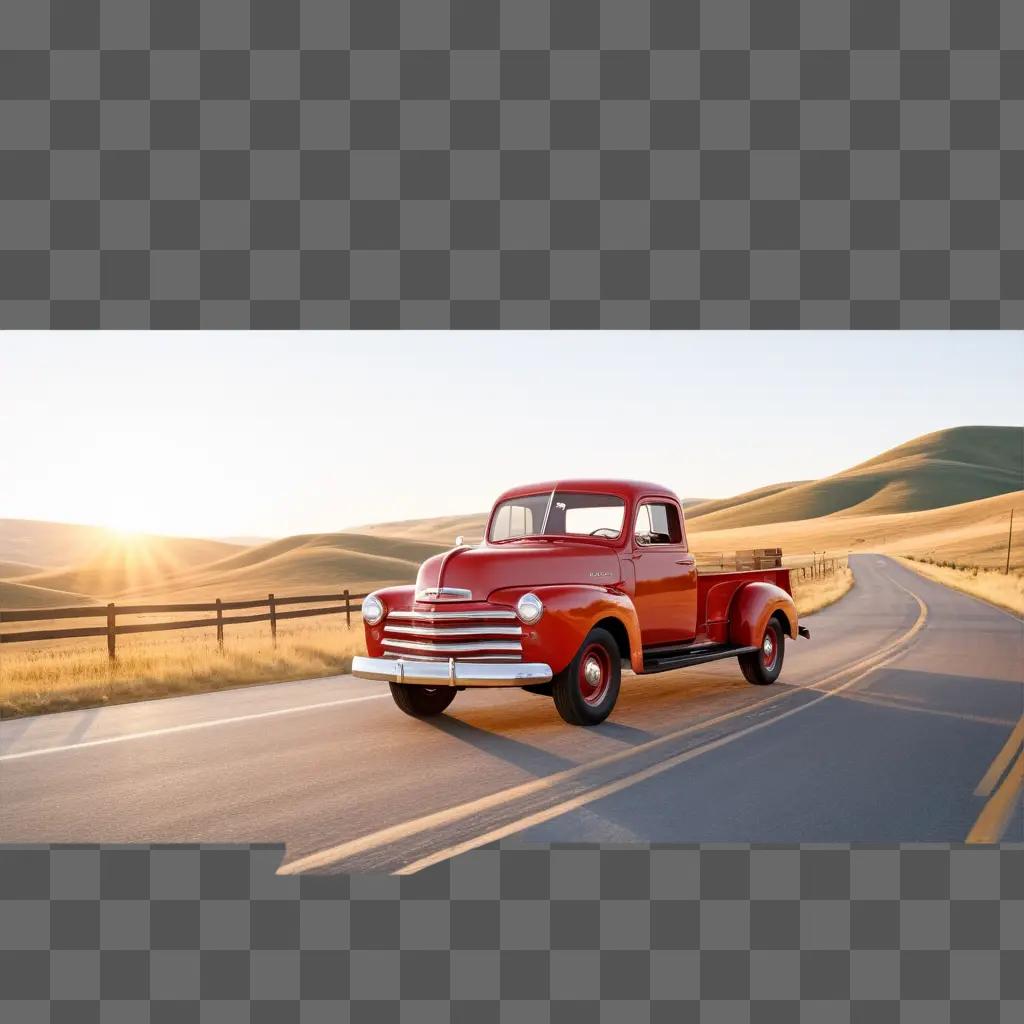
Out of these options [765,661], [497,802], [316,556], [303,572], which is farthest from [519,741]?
[316,556]

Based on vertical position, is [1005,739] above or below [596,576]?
below

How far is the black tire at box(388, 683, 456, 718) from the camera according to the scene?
33.9 feet

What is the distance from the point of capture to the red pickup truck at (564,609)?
9.14 m

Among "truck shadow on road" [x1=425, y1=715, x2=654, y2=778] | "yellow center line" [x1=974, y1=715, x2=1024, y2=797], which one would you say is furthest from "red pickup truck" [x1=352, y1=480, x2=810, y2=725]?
"yellow center line" [x1=974, y1=715, x2=1024, y2=797]

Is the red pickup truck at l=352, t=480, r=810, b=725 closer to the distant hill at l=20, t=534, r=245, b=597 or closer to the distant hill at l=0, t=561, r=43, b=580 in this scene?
the distant hill at l=20, t=534, r=245, b=597

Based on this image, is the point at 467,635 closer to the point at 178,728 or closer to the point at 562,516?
the point at 562,516

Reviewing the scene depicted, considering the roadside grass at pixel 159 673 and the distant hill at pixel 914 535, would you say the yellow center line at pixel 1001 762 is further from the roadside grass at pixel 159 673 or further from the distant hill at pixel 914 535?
the distant hill at pixel 914 535

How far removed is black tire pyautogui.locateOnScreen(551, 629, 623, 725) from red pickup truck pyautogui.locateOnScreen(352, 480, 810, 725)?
1cm

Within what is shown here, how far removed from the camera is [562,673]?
9.36 m

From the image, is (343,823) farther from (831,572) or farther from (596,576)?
(831,572)

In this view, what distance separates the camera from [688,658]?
1079 centimetres

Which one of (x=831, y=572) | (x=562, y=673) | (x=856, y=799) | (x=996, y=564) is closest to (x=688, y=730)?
(x=562, y=673)

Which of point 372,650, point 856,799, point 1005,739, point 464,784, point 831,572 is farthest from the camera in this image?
point 831,572

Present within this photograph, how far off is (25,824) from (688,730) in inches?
217
